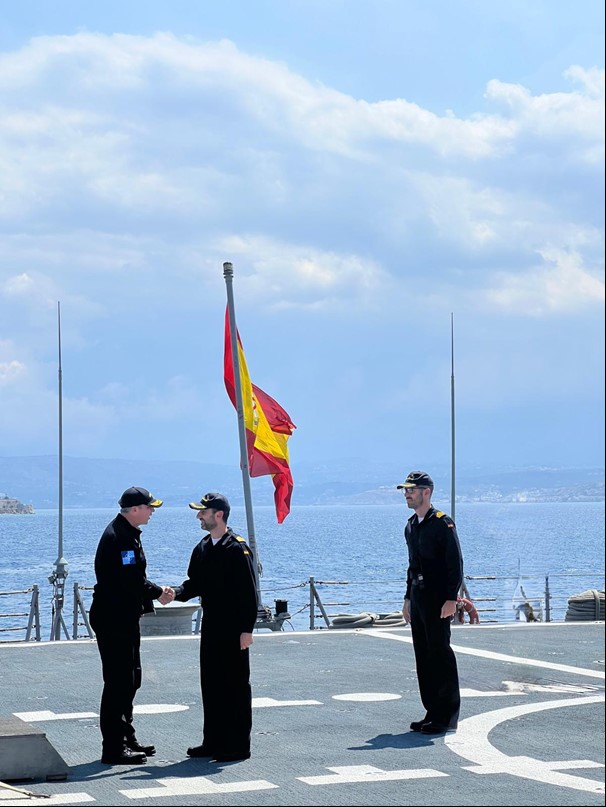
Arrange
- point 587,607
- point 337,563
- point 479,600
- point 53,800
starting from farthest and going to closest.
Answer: point 337,563
point 479,600
point 587,607
point 53,800

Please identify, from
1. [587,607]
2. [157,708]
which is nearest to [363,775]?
[157,708]

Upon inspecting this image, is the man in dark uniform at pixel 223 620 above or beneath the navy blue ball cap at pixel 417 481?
beneath

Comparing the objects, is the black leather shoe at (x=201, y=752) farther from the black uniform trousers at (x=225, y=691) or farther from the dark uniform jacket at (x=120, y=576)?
the dark uniform jacket at (x=120, y=576)

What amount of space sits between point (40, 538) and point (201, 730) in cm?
11635

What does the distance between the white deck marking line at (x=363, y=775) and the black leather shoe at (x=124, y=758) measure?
49.9 inches

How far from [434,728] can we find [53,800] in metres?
3.37

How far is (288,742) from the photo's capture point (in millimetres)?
10188

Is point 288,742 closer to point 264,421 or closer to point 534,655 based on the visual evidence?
point 534,655

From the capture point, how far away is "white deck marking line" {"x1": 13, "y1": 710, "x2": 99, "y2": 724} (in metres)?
11.4

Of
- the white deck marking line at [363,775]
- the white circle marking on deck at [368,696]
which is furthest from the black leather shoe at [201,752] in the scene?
the white circle marking on deck at [368,696]

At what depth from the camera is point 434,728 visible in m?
10.5

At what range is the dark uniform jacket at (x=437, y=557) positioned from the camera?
10664 mm

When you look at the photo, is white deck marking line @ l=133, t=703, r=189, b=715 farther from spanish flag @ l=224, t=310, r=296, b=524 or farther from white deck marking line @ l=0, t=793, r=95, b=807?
spanish flag @ l=224, t=310, r=296, b=524

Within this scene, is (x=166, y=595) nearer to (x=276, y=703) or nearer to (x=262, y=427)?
(x=276, y=703)
